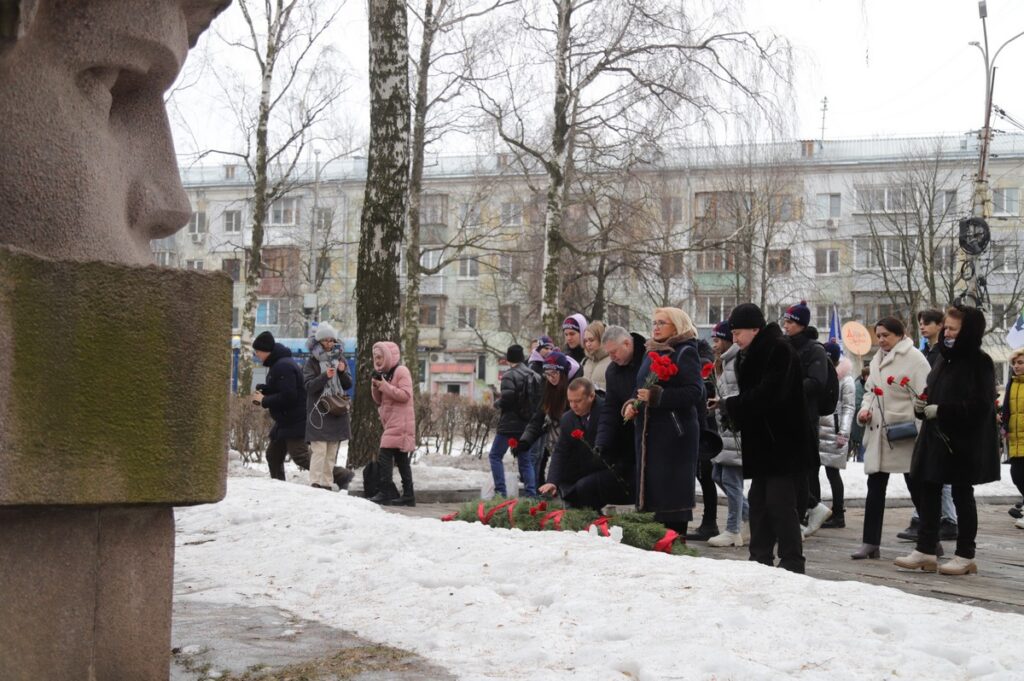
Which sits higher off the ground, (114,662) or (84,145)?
(84,145)

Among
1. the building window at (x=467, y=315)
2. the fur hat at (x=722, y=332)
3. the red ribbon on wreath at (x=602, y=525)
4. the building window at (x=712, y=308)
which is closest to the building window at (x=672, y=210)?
the building window at (x=712, y=308)

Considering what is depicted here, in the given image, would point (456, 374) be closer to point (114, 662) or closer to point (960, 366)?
point (960, 366)

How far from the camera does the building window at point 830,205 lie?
58.0 metres

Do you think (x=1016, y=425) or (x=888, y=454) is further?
(x=1016, y=425)

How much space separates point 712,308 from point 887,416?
4689cm

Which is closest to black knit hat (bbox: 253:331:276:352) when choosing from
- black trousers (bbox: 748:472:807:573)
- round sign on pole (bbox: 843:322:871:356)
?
black trousers (bbox: 748:472:807:573)

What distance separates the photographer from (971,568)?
862 cm

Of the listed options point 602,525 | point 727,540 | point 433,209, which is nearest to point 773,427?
→ point 602,525

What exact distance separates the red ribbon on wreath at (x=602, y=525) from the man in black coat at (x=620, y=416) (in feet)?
2.70

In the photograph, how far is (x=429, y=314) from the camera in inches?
2608

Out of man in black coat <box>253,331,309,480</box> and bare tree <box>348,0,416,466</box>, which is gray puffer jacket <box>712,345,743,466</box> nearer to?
man in black coat <box>253,331,309,480</box>

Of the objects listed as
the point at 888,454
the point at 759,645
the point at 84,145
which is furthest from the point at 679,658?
the point at 888,454

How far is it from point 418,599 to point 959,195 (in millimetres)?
49383

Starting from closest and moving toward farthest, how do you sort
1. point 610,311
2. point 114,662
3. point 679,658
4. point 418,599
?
point 114,662
point 679,658
point 418,599
point 610,311
